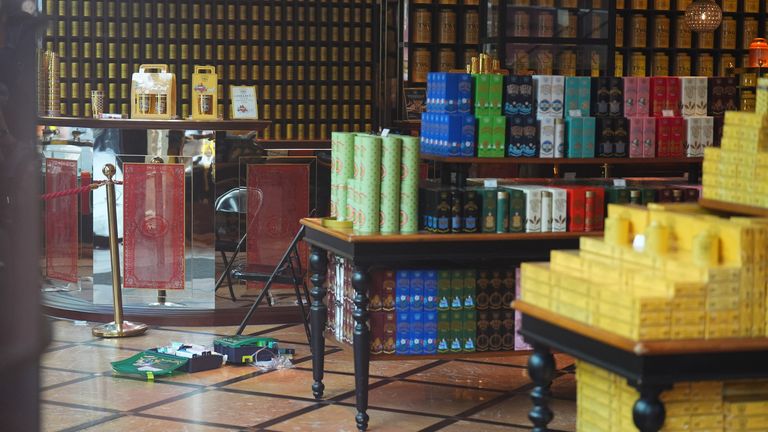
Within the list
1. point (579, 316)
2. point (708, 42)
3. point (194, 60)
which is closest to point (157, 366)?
point (579, 316)

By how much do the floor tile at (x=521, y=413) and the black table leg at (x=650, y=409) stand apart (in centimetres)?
201

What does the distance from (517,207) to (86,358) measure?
278 centimetres

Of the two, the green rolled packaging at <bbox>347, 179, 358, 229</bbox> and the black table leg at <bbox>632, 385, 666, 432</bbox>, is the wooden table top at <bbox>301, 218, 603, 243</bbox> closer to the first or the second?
the green rolled packaging at <bbox>347, 179, 358, 229</bbox>

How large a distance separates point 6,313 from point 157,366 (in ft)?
17.6

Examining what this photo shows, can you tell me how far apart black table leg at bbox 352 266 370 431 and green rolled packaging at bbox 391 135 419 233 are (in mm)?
293

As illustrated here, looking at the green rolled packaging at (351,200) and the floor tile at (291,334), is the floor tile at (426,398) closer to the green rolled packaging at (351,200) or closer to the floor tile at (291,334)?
the green rolled packaging at (351,200)

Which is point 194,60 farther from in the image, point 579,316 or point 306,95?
point 579,316

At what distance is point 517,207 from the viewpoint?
4.89 metres

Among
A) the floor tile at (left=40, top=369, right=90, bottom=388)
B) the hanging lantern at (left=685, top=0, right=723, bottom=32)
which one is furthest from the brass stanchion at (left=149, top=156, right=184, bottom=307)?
the hanging lantern at (left=685, top=0, right=723, bottom=32)

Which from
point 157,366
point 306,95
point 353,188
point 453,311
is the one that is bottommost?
point 157,366

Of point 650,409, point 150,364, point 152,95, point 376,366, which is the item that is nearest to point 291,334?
point 376,366

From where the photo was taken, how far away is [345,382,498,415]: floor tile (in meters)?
5.18

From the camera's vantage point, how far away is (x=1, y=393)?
25.4 inches

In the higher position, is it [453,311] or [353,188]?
[353,188]
